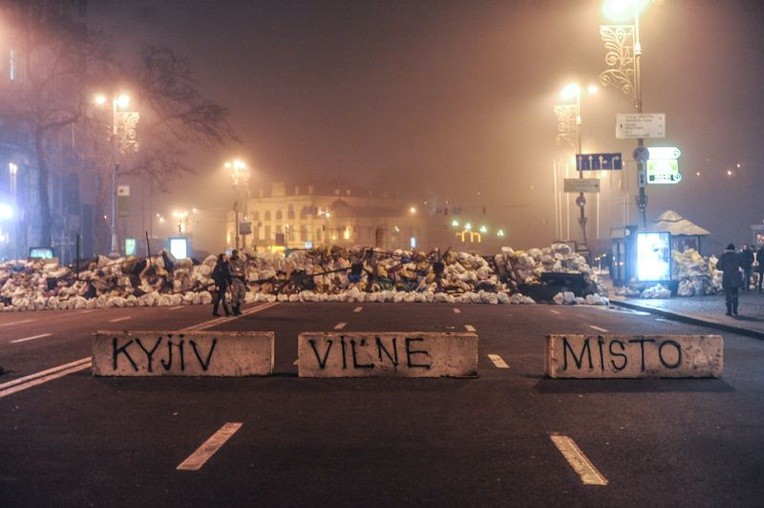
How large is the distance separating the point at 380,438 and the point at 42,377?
586 cm

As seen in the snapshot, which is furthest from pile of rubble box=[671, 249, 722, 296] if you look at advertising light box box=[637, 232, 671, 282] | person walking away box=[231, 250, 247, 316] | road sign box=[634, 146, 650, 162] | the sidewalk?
person walking away box=[231, 250, 247, 316]

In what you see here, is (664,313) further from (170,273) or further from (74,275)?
(74,275)

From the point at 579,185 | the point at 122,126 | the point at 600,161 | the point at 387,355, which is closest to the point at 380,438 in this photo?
the point at 387,355

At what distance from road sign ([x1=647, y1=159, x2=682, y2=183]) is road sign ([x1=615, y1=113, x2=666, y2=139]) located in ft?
9.30

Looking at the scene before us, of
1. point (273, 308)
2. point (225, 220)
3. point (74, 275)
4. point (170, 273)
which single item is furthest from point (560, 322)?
point (225, 220)

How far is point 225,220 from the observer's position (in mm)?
113062

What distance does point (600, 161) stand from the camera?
105ft

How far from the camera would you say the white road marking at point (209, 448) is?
250 inches

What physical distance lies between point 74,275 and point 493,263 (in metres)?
18.1

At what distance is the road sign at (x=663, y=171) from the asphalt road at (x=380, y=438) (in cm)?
1749

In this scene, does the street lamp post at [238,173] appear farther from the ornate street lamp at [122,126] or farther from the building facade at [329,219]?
the building facade at [329,219]

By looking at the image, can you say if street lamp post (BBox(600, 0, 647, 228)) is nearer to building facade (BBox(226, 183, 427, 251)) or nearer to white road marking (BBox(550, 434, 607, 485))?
white road marking (BBox(550, 434, 607, 485))

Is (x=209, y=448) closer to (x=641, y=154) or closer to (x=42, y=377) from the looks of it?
(x=42, y=377)

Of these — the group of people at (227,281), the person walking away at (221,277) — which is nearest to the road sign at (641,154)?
the group of people at (227,281)
